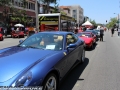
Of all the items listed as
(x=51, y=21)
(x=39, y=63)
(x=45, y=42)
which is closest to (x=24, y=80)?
(x=39, y=63)

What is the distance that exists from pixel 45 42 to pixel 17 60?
1402 millimetres

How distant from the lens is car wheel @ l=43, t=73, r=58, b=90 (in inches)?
129

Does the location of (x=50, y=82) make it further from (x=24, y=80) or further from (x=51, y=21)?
(x=51, y=21)

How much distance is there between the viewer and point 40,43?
4.83 metres

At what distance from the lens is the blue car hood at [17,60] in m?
3.06

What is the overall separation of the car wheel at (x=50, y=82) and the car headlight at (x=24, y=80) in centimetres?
36

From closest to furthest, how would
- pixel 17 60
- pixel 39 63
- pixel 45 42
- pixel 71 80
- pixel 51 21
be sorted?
pixel 39 63, pixel 17 60, pixel 45 42, pixel 71 80, pixel 51 21

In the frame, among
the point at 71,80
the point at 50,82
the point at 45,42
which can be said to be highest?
the point at 45,42

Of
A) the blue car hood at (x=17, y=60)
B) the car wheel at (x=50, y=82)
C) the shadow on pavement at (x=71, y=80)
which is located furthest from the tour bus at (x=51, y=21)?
the car wheel at (x=50, y=82)

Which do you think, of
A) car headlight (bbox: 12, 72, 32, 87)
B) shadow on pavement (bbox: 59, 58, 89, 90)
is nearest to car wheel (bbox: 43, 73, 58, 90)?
car headlight (bbox: 12, 72, 32, 87)

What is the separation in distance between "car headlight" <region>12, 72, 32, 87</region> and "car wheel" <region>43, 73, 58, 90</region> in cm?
36

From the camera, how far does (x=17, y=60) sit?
3586 mm

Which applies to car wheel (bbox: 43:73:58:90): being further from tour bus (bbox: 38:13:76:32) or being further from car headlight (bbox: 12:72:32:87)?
tour bus (bbox: 38:13:76:32)

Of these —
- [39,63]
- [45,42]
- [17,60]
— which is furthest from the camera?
[45,42]
